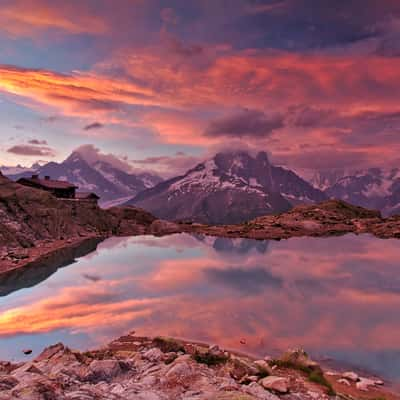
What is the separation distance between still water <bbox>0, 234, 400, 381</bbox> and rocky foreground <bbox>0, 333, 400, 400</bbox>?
7.76 metres

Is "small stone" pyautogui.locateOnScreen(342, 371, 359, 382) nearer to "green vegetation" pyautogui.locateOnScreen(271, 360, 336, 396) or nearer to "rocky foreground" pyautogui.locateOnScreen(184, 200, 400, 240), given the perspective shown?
"green vegetation" pyautogui.locateOnScreen(271, 360, 336, 396)

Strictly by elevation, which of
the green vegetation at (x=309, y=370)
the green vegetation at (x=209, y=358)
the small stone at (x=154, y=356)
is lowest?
the green vegetation at (x=309, y=370)

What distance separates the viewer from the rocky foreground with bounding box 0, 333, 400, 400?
53.5 feet

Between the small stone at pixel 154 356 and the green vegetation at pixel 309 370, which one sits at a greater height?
the small stone at pixel 154 356

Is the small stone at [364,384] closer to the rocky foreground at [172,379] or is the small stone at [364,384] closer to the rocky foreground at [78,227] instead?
the rocky foreground at [172,379]

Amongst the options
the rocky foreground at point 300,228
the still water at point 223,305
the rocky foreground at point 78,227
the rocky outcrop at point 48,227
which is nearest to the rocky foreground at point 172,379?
the still water at point 223,305

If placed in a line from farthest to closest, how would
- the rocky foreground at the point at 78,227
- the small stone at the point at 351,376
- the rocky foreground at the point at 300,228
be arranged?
1. the rocky foreground at the point at 300,228
2. the rocky foreground at the point at 78,227
3. the small stone at the point at 351,376

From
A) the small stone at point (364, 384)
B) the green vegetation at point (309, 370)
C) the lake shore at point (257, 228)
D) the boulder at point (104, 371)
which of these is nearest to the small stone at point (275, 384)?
the green vegetation at point (309, 370)

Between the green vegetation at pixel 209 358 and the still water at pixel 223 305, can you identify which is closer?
the green vegetation at pixel 209 358

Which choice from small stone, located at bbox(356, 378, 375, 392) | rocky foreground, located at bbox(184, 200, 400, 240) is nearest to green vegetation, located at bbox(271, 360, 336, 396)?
small stone, located at bbox(356, 378, 375, 392)

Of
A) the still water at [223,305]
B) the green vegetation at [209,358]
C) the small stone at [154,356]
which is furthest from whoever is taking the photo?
the still water at [223,305]

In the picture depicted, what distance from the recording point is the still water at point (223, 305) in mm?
38812

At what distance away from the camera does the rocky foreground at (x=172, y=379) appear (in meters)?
16.3

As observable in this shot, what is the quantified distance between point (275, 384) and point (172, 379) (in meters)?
6.33
